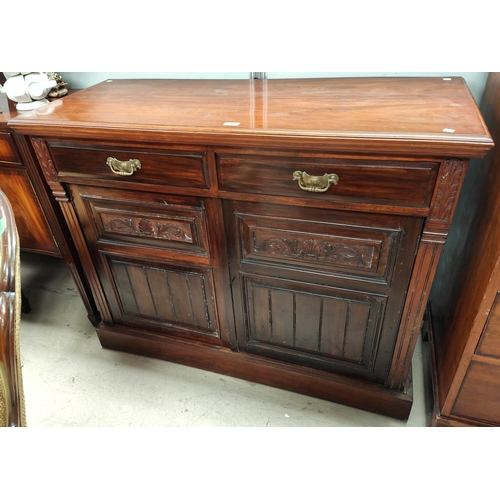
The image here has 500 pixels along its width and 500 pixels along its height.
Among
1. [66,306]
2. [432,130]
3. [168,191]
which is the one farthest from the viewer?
[66,306]

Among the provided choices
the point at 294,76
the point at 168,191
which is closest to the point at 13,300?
the point at 168,191

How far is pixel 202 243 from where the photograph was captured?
3.56ft

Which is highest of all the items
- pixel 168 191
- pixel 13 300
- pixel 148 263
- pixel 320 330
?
pixel 13 300

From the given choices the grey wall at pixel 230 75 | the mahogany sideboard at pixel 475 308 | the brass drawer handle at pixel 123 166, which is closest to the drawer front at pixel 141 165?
the brass drawer handle at pixel 123 166

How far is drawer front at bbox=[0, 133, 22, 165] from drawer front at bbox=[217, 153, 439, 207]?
79 cm

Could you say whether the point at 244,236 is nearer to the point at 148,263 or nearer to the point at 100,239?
the point at 148,263

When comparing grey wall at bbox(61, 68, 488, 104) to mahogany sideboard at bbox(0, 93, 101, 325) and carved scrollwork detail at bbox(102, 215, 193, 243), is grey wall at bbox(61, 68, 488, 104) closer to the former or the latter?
mahogany sideboard at bbox(0, 93, 101, 325)

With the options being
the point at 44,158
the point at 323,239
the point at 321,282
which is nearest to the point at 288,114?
the point at 323,239

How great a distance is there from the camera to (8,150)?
1.28 m

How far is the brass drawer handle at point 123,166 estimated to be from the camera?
0.98m

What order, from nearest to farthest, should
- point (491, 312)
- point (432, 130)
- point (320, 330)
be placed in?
point (432, 130), point (491, 312), point (320, 330)

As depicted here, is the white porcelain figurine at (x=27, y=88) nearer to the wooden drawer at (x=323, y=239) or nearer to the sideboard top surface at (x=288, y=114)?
the sideboard top surface at (x=288, y=114)

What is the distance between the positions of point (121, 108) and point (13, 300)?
2.28 ft

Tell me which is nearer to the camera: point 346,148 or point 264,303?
point 346,148
